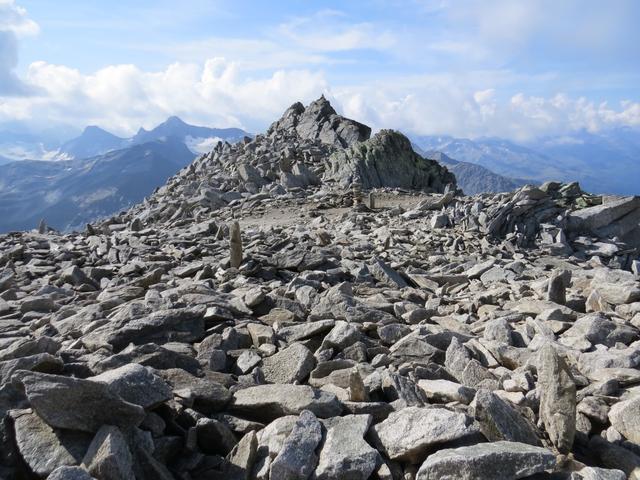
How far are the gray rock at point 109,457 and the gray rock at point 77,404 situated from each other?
0.54 ft

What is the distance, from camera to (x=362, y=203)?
31047mm

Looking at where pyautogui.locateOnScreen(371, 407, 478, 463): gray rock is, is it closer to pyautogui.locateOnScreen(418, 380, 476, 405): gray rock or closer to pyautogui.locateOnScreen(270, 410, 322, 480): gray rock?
pyautogui.locateOnScreen(270, 410, 322, 480): gray rock

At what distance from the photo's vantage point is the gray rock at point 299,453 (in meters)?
5.20

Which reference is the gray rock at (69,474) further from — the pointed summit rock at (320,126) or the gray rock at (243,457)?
the pointed summit rock at (320,126)

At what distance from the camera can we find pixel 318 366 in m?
7.88

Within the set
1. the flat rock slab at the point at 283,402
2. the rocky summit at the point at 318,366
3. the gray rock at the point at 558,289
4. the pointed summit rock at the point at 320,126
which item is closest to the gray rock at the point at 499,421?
the rocky summit at the point at 318,366

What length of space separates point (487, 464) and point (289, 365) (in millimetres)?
3706

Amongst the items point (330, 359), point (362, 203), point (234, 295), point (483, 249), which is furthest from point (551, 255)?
point (330, 359)

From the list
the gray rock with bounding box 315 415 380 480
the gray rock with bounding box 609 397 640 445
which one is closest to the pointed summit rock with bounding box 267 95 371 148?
the gray rock with bounding box 609 397 640 445

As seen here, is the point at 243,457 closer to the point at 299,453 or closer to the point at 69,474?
the point at 299,453

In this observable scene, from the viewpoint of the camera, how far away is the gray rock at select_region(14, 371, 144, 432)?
17.0 feet

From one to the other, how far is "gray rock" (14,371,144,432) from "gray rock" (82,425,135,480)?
0.16m

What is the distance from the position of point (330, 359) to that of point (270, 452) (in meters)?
2.87

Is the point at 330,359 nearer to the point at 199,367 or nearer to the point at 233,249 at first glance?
the point at 199,367
